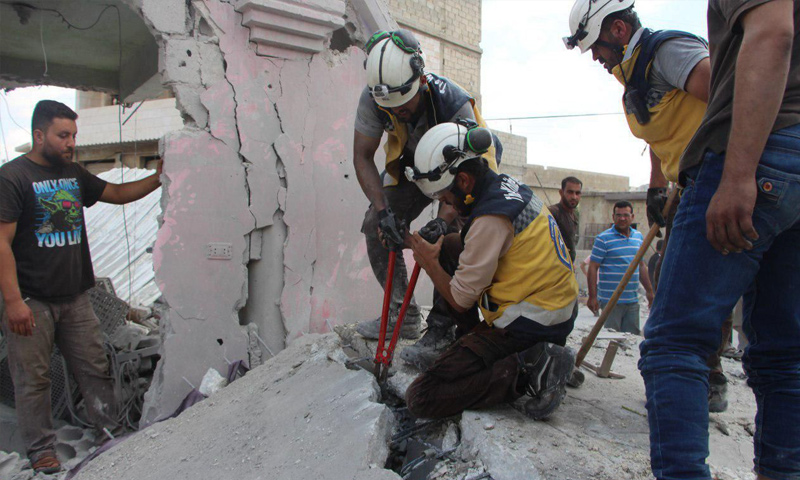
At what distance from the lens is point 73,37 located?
5.71 metres

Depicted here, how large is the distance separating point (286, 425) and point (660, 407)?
5.62 ft

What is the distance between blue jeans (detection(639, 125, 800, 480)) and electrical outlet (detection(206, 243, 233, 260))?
2.92m

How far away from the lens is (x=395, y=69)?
2.69 m

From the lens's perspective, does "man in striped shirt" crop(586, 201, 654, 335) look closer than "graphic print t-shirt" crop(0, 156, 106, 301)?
No

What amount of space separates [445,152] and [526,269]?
605 millimetres

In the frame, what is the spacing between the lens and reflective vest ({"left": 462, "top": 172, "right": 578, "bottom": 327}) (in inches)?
89.8

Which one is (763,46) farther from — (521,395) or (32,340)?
(32,340)

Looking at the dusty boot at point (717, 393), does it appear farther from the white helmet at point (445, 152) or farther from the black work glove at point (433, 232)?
the white helmet at point (445, 152)

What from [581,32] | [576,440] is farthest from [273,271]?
[581,32]

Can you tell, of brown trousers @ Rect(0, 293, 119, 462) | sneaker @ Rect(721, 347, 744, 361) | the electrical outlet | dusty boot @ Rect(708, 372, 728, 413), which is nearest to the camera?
dusty boot @ Rect(708, 372, 728, 413)

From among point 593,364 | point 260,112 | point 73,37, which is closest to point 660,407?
point 593,364

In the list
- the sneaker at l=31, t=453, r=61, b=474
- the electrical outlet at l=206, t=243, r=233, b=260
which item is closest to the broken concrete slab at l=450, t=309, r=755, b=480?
the electrical outlet at l=206, t=243, r=233, b=260

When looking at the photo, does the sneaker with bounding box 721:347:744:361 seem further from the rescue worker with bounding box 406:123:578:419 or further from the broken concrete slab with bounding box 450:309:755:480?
the rescue worker with bounding box 406:123:578:419

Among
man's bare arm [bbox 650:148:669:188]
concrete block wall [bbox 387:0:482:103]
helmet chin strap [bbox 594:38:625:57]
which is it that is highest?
concrete block wall [bbox 387:0:482:103]
